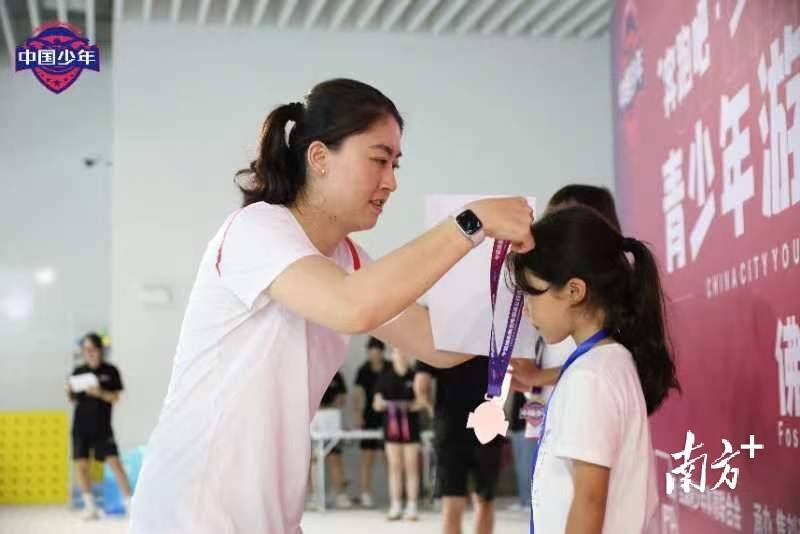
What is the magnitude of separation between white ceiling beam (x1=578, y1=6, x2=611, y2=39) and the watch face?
9.58 meters

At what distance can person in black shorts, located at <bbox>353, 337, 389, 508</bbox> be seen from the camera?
1035 cm

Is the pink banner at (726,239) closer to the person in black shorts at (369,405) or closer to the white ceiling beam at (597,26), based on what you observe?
the person in black shorts at (369,405)

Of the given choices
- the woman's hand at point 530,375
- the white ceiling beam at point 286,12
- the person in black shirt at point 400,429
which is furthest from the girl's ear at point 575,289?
the white ceiling beam at point 286,12

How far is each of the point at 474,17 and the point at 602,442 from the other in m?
9.48

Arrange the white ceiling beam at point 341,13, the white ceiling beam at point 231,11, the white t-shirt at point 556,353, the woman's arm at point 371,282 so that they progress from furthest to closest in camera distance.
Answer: the white ceiling beam at point 341,13 < the white ceiling beam at point 231,11 < the white t-shirt at point 556,353 < the woman's arm at point 371,282

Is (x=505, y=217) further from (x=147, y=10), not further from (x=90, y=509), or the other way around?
(x=147, y=10)

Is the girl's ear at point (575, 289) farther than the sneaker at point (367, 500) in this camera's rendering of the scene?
No

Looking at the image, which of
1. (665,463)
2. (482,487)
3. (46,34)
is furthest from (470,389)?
(46,34)

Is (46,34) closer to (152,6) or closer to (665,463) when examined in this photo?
(665,463)

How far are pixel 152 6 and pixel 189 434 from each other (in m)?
9.63

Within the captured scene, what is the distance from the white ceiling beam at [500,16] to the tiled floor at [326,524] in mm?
4639

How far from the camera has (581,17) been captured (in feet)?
36.2

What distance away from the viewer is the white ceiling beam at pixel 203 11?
1041 cm

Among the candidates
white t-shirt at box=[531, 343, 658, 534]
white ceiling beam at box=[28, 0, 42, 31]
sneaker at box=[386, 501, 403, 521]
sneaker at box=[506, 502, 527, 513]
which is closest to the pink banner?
white t-shirt at box=[531, 343, 658, 534]
